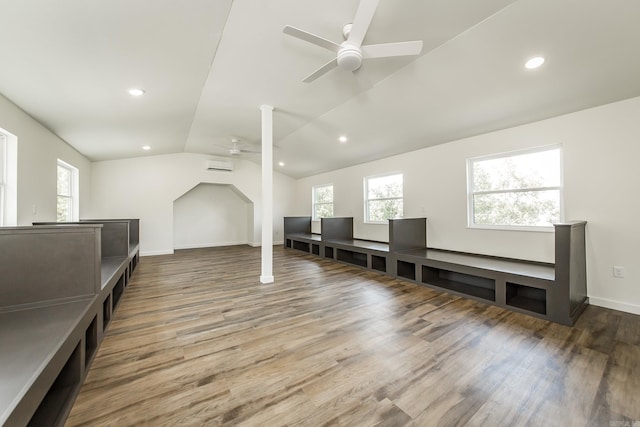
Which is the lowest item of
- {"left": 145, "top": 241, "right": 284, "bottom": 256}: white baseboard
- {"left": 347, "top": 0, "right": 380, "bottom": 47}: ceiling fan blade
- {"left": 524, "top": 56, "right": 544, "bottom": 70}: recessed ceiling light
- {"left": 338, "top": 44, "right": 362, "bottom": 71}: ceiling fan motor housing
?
{"left": 145, "top": 241, "right": 284, "bottom": 256}: white baseboard

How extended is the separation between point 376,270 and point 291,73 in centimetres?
349

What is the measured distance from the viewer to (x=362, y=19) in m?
1.88

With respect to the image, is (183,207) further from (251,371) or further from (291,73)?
(251,371)

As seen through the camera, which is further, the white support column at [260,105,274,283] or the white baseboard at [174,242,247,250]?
the white baseboard at [174,242,247,250]

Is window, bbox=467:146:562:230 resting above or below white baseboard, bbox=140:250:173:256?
above

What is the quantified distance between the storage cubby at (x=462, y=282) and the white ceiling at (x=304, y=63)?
226 cm

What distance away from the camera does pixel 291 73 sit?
→ 3041mm

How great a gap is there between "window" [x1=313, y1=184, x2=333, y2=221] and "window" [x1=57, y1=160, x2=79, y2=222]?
5710 mm

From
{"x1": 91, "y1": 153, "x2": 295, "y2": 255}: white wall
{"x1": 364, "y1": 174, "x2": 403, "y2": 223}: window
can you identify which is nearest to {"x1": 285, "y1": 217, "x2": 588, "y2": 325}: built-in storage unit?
{"x1": 364, "y1": 174, "x2": 403, "y2": 223}: window

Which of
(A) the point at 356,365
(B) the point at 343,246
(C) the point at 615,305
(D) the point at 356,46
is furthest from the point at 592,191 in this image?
(B) the point at 343,246

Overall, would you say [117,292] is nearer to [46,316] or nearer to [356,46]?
[46,316]

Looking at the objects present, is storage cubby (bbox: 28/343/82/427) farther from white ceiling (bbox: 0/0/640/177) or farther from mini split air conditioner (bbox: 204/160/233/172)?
mini split air conditioner (bbox: 204/160/233/172)

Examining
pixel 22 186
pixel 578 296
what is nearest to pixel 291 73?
pixel 22 186

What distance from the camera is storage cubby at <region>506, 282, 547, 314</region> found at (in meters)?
2.76
